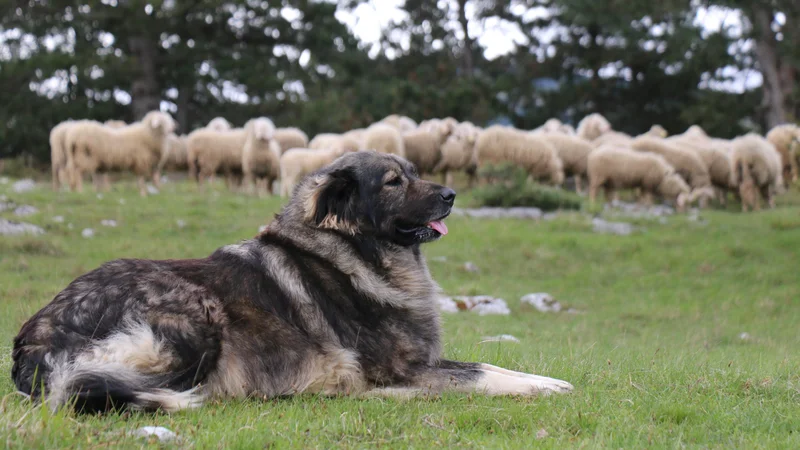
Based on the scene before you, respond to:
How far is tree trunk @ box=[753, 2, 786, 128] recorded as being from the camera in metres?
28.9

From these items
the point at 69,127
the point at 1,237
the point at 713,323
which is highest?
the point at 69,127

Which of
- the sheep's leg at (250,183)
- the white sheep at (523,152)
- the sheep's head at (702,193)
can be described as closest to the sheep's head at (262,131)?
the sheep's leg at (250,183)

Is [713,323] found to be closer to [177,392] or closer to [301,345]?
[301,345]

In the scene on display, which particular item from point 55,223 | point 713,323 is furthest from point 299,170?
point 713,323

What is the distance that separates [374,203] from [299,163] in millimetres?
18405

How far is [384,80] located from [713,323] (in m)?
29.2

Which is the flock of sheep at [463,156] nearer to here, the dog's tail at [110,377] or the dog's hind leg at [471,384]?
the dog's hind leg at [471,384]

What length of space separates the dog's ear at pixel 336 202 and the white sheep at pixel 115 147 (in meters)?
19.0

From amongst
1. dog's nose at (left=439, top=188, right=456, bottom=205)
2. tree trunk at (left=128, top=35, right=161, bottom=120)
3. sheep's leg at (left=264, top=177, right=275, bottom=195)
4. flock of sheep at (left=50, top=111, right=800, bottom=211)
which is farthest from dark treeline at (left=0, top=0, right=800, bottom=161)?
dog's nose at (left=439, top=188, right=456, bottom=205)

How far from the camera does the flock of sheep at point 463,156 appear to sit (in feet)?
77.5

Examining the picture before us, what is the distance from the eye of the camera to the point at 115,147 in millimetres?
23641

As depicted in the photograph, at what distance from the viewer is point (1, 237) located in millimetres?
14227

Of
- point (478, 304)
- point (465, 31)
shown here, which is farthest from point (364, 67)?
point (478, 304)

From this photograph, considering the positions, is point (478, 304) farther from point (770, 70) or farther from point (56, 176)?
point (770, 70)
